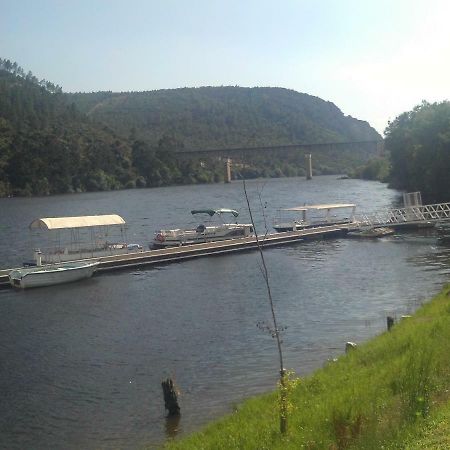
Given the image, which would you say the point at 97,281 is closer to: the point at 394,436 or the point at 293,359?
the point at 293,359

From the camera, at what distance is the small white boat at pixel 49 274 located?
43.2m

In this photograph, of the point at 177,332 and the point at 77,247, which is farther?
the point at 77,247

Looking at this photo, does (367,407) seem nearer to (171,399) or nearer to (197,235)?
(171,399)

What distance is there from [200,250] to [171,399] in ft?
121

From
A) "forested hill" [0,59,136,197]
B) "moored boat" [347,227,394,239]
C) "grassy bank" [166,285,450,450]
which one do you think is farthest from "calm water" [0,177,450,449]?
"forested hill" [0,59,136,197]

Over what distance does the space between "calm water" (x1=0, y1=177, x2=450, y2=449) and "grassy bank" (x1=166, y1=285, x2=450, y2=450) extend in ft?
9.82

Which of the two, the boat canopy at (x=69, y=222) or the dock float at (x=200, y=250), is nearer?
the dock float at (x=200, y=250)

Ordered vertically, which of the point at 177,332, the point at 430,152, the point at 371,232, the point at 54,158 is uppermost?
the point at 54,158

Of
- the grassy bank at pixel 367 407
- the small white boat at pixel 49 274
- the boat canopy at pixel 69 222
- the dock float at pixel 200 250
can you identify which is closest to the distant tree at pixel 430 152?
the dock float at pixel 200 250

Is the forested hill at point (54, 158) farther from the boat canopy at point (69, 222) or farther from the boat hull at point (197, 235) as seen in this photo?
the boat canopy at point (69, 222)

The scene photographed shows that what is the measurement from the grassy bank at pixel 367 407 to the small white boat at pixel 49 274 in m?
27.5

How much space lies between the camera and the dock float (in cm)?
5034

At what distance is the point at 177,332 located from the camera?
97.9ft

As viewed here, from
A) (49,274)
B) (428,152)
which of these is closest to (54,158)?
(428,152)
